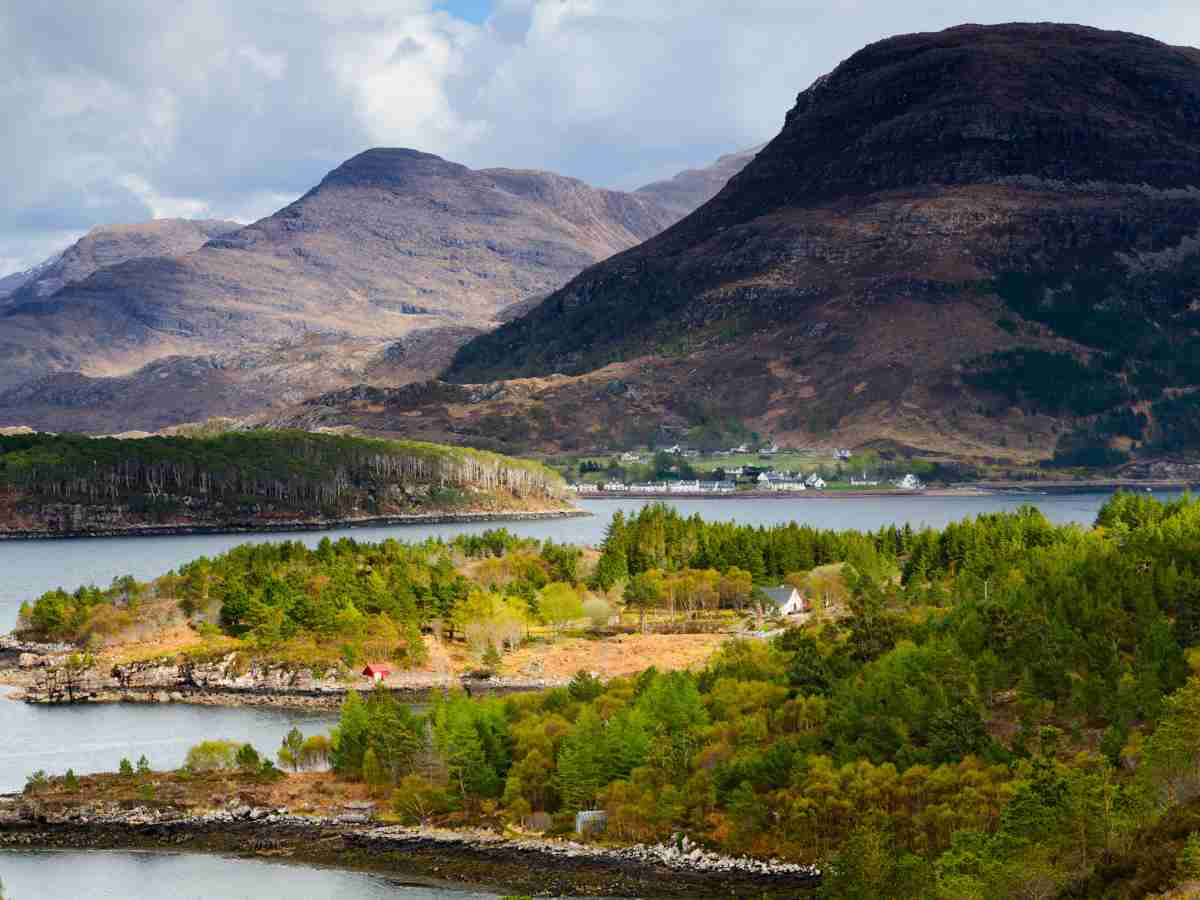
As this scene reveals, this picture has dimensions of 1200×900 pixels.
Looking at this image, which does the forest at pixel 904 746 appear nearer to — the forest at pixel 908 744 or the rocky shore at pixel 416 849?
the forest at pixel 908 744

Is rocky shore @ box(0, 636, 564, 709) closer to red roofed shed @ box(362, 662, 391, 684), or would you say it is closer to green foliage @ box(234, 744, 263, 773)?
red roofed shed @ box(362, 662, 391, 684)

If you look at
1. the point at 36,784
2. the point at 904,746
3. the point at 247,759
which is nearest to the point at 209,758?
the point at 247,759

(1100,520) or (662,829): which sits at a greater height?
(1100,520)

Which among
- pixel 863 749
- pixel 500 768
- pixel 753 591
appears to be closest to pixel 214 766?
pixel 500 768

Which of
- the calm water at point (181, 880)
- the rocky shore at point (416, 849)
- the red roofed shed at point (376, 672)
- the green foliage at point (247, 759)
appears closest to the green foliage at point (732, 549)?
the red roofed shed at point (376, 672)

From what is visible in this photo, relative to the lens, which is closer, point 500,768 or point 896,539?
point 500,768

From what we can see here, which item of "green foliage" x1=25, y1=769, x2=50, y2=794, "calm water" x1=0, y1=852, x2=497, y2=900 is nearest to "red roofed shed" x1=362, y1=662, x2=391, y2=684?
"green foliage" x1=25, y1=769, x2=50, y2=794

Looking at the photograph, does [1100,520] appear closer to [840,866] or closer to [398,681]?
[398,681]
